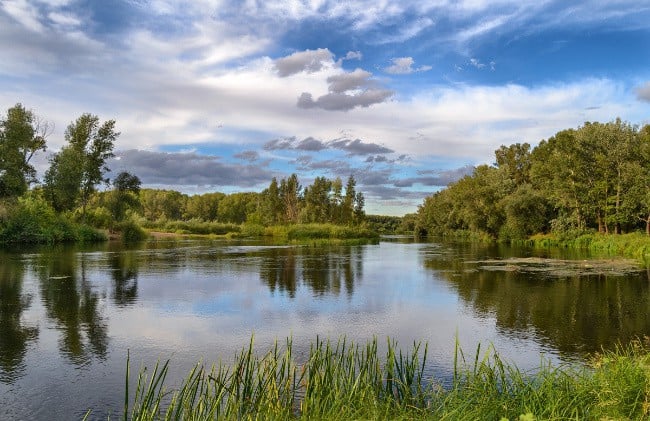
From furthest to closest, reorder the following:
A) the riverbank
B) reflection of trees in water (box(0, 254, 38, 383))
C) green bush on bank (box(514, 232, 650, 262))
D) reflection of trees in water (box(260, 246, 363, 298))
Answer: green bush on bank (box(514, 232, 650, 262)), the riverbank, reflection of trees in water (box(260, 246, 363, 298)), reflection of trees in water (box(0, 254, 38, 383))

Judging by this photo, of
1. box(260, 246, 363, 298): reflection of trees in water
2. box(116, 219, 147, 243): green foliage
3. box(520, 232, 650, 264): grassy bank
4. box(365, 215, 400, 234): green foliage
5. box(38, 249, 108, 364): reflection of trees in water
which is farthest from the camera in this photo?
box(365, 215, 400, 234): green foliage

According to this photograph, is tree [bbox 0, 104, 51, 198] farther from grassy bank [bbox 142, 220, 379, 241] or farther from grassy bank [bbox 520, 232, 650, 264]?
grassy bank [bbox 520, 232, 650, 264]

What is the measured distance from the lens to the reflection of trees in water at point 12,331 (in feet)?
30.1

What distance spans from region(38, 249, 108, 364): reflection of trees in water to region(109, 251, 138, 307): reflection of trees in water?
0.81 metres

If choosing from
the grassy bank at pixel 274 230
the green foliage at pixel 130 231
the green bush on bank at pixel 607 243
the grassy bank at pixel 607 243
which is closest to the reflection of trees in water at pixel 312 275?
the grassy bank at pixel 607 243

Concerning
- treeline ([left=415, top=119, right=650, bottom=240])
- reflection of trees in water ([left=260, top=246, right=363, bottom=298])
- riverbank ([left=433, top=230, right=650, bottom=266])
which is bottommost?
reflection of trees in water ([left=260, top=246, right=363, bottom=298])

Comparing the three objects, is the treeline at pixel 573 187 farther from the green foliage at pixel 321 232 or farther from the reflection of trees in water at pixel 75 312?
the reflection of trees in water at pixel 75 312

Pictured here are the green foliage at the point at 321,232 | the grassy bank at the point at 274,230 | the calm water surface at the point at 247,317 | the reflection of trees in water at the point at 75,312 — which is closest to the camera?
the calm water surface at the point at 247,317

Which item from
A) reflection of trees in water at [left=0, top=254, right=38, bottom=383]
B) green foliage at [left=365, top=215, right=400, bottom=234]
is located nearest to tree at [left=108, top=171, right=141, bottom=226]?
reflection of trees in water at [left=0, top=254, right=38, bottom=383]

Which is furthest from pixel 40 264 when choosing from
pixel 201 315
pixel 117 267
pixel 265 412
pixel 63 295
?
pixel 265 412

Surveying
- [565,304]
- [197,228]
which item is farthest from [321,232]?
[565,304]

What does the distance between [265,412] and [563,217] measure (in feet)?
177

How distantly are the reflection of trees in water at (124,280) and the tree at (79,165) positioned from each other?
27794 millimetres

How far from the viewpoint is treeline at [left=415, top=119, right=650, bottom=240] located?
44.5m
